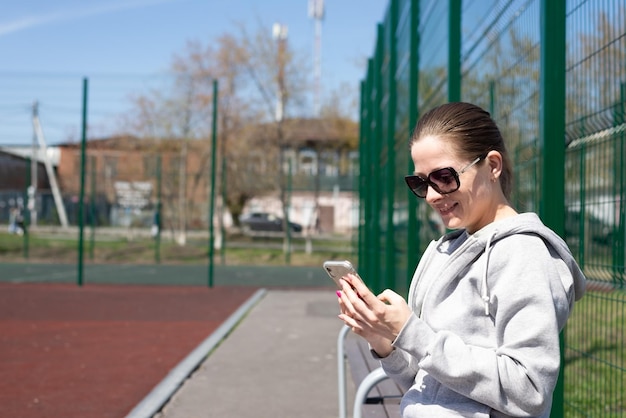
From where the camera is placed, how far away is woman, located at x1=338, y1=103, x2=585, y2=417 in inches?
66.2

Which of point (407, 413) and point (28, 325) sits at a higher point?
point (407, 413)

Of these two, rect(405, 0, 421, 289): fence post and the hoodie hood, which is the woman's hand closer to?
the hoodie hood

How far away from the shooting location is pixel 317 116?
97.5 feet

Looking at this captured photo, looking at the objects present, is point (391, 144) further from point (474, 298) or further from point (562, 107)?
point (474, 298)

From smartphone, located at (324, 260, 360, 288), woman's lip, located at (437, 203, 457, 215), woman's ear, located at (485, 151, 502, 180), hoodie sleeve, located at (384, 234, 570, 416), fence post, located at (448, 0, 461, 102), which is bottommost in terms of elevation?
hoodie sleeve, located at (384, 234, 570, 416)

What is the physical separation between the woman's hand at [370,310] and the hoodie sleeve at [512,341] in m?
0.03

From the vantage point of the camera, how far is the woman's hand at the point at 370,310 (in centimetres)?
175

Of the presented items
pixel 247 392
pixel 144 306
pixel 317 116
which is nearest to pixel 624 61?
pixel 247 392

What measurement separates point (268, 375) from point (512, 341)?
4723 mm

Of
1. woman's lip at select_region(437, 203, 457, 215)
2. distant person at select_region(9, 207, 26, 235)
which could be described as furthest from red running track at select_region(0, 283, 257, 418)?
distant person at select_region(9, 207, 26, 235)

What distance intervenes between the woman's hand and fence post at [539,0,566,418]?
1.29m

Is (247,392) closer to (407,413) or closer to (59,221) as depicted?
(407,413)

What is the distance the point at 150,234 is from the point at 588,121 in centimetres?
2138

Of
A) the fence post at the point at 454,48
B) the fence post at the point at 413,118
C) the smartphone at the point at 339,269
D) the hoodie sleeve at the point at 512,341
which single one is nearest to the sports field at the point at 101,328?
the fence post at the point at 413,118
